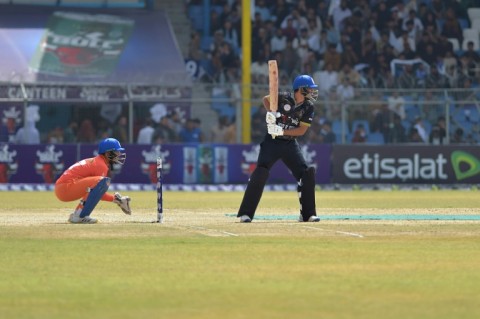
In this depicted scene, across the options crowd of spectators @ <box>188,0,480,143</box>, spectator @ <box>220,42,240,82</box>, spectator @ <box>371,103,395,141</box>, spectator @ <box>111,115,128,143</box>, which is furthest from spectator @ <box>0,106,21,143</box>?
spectator @ <box>371,103,395,141</box>

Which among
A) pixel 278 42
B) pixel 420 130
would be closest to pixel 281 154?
pixel 420 130

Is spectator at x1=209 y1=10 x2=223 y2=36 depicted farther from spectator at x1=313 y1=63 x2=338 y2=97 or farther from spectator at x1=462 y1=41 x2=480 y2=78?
spectator at x1=462 y1=41 x2=480 y2=78

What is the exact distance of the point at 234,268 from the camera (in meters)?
12.4

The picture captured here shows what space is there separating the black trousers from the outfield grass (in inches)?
33.0

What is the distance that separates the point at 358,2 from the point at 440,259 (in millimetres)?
28691

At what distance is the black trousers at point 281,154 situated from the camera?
18.5 meters

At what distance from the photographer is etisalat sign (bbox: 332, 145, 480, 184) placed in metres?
33.9

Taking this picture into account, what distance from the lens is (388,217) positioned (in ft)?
66.8

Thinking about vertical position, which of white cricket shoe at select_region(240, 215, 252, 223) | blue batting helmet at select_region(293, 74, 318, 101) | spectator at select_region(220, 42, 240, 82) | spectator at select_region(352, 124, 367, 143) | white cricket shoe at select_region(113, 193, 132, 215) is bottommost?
white cricket shoe at select_region(240, 215, 252, 223)

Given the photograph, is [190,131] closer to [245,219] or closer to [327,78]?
[327,78]

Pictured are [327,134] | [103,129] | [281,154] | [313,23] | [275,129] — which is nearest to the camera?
[275,129]

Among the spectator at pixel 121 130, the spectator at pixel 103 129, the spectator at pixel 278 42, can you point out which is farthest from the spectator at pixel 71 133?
the spectator at pixel 278 42

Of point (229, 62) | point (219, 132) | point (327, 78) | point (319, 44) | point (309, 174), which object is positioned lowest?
point (309, 174)

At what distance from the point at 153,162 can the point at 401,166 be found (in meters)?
6.29
